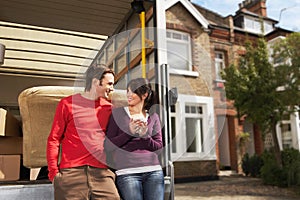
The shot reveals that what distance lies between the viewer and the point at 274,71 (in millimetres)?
7457

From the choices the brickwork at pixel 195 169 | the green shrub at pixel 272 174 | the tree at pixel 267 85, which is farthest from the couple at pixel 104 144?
the brickwork at pixel 195 169

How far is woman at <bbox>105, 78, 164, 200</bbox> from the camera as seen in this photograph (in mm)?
1490

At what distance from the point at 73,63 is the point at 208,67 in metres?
2.84

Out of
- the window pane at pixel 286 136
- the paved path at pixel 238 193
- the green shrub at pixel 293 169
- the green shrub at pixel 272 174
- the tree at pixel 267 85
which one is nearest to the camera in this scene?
the paved path at pixel 238 193

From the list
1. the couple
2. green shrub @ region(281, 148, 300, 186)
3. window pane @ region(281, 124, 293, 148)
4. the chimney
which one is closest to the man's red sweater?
the couple

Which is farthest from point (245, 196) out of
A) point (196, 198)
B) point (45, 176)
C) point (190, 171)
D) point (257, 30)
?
point (257, 30)

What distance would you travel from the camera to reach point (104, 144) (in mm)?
1512

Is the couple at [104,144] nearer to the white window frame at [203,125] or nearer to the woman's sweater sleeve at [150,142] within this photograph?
the woman's sweater sleeve at [150,142]

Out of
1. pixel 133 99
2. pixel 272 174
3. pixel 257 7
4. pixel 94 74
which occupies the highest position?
pixel 257 7

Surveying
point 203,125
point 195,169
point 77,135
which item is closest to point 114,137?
point 77,135

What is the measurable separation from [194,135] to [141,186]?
381mm

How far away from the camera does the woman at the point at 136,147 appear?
1.49 m

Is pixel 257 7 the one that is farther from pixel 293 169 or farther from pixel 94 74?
pixel 94 74

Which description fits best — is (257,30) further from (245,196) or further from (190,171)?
(245,196)
